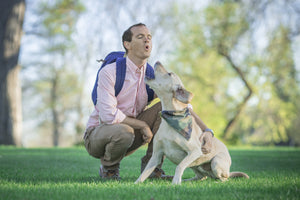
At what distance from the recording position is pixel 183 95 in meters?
4.08

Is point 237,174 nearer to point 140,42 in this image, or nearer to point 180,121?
point 180,121

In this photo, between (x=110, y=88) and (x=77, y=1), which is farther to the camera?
(x=77, y=1)

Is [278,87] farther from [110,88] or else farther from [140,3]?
[110,88]

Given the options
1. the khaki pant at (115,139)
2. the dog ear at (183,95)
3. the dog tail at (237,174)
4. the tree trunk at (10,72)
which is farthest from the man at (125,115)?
the tree trunk at (10,72)

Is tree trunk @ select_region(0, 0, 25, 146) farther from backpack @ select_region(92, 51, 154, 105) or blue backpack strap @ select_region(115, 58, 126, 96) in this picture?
blue backpack strap @ select_region(115, 58, 126, 96)

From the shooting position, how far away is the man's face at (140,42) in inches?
189

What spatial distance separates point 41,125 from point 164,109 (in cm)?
3050

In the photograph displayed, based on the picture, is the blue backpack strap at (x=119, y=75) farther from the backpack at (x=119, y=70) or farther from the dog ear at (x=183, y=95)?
the dog ear at (x=183, y=95)

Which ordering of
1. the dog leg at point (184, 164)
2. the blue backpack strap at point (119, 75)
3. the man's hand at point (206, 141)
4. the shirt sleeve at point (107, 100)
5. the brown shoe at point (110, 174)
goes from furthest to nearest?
the brown shoe at point (110, 174) < the blue backpack strap at point (119, 75) < the shirt sleeve at point (107, 100) < the man's hand at point (206, 141) < the dog leg at point (184, 164)

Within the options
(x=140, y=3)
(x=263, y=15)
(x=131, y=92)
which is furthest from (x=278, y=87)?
(x=131, y=92)

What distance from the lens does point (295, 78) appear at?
2845 cm

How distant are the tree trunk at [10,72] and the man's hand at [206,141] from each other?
11316 mm

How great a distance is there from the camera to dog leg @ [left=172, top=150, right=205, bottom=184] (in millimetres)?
3992

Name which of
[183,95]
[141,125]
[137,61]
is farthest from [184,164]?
[137,61]
